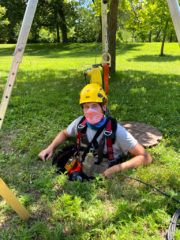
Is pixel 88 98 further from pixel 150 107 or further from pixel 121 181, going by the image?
pixel 150 107

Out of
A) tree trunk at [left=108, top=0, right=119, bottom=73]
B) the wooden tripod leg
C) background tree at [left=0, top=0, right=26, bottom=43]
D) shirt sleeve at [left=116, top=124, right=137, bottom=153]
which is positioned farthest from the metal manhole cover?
background tree at [left=0, top=0, right=26, bottom=43]

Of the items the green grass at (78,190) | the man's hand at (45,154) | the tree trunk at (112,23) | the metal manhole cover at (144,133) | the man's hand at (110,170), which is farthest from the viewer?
the tree trunk at (112,23)

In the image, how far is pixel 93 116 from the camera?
10.1 feet

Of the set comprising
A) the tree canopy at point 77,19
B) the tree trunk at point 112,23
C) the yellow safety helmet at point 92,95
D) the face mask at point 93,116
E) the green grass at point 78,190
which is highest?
the tree canopy at point 77,19

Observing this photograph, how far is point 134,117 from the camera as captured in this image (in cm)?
528

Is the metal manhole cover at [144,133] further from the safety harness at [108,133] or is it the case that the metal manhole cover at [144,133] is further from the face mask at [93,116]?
the face mask at [93,116]

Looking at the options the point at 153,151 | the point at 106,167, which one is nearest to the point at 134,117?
the point at 153,151

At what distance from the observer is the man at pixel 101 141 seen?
120 inches

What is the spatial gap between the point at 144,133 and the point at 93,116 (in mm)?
1636

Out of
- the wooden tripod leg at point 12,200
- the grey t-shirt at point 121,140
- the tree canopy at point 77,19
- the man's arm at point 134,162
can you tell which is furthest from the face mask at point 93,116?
the tree canopy at point 77,19

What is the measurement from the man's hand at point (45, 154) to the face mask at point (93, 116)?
99cm

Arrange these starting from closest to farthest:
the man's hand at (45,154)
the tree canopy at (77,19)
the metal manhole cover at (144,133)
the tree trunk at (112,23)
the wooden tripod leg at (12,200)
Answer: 1. the wooden tripod leg at (12,200)
2. the man's hand at (45,154)
3. the metal manhole cover at (144,133)
4. the tree trunk at (112,23)
5. the tree canopy at (77,19)

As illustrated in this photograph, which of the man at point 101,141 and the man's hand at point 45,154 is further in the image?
the man's hand at point 45,154

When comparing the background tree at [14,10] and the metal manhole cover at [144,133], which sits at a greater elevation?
the background tree at [14,10]
